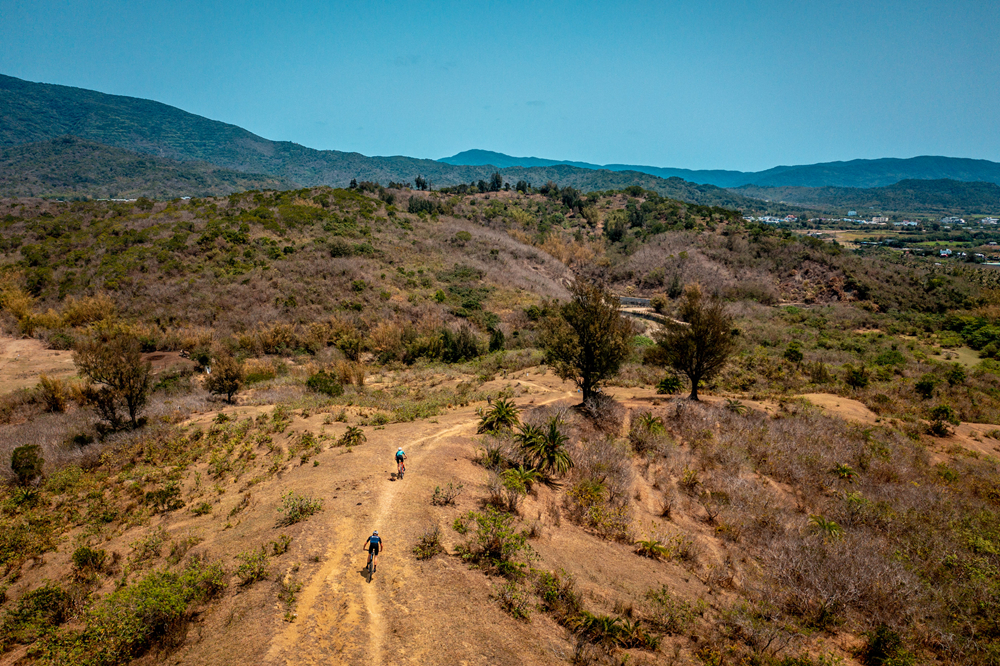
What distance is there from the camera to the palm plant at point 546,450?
35.7ft

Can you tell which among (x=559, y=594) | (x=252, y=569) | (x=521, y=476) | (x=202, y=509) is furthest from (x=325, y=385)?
(x=559, y=594)

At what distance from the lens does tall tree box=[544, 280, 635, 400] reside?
14742mm

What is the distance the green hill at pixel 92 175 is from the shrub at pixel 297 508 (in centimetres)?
12619

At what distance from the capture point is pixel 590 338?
1478 centimetres

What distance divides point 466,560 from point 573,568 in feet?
6.46

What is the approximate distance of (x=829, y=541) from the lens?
8359 mm

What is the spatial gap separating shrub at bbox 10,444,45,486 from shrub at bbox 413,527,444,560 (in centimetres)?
1022

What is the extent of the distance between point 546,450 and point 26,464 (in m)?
12.8

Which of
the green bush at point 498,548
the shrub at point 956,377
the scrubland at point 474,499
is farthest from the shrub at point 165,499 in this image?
the shrub at point 956,377

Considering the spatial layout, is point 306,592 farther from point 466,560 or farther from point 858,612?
point 858,612

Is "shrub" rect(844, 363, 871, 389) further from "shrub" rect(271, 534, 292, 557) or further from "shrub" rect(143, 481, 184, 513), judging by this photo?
"shrub" rect(143, 481, 184, 513)

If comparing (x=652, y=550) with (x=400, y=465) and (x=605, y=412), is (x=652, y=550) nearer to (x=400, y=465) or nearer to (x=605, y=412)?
(x=400, y=465)

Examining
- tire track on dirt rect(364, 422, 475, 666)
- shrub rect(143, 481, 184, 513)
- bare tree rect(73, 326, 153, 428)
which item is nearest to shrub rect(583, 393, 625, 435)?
tire track on dirt rect(364, 422, 475, 666)

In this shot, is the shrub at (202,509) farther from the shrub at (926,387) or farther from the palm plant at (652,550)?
the shrub at (926,387)
